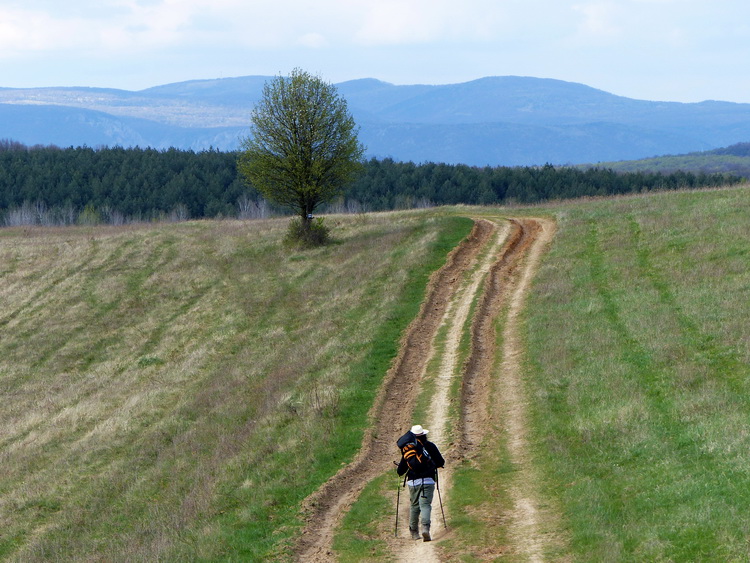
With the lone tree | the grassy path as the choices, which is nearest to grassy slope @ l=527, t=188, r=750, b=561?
the grassy path

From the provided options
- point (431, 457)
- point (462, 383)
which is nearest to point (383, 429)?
point (462, 383)

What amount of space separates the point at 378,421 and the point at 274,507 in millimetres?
5776

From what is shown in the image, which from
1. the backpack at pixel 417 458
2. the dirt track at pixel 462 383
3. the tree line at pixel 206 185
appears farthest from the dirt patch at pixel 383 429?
the tree line at pixel 206 185

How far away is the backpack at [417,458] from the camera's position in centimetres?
1458

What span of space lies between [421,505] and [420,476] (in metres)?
0.57

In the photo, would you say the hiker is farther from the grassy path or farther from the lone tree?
the lone tree

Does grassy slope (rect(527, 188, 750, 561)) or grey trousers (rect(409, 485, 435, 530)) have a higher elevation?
grassy slope (rect(527, 188, 750, 561))

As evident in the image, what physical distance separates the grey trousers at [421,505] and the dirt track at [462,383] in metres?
0.40

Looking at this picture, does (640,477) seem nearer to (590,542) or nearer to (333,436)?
(590,542)

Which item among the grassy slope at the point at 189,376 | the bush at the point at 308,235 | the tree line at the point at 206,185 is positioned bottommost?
the grassy slope at the point at 189,376

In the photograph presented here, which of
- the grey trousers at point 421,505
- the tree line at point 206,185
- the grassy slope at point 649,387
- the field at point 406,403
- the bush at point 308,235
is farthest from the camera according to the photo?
the tree line at point 206,185

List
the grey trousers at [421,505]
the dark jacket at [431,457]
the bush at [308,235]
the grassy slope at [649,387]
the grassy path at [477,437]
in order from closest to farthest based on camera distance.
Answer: the grassy slope at [649,387] < the grassy path at [477,437] < the grey trousers at [421,505] < the dark jacket at [431,457] < the bush at [308,235]

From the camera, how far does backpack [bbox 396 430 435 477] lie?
14.6m

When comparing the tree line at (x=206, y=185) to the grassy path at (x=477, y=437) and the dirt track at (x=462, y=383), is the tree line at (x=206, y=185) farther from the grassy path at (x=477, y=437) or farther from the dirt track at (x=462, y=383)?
the grassy path at (x=477, y=437)
